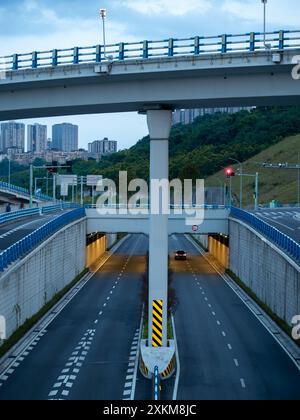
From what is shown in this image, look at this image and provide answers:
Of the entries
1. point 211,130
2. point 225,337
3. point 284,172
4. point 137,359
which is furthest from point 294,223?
point 211,130

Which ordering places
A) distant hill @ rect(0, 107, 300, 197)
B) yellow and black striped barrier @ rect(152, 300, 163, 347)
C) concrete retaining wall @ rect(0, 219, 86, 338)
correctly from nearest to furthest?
yellow and black striped barrier @ rect(152, 300, 163, 347) → concrete retaining wall @ rect(0, 219, 86, 338) → distant hill @ rect(0, 107, 300, 197)

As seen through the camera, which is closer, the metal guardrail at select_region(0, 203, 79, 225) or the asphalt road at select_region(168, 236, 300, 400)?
the asphalt road at select_region(168, 236, 300, 400)

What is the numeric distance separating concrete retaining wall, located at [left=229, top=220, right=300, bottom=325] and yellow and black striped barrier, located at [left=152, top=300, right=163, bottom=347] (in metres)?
9.65

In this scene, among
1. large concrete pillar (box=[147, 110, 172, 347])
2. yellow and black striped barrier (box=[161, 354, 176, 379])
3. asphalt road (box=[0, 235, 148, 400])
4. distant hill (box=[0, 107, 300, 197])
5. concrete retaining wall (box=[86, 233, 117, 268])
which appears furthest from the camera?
distant hill (box=[0, 107, 300, 197])

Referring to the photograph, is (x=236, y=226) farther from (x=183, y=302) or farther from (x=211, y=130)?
(x=211, y=130)

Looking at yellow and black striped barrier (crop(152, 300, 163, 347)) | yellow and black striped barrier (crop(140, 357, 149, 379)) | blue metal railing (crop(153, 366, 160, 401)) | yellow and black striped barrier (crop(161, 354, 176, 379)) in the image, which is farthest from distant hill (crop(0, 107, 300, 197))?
blue metal railing (crop(153, 366, 160, 401))

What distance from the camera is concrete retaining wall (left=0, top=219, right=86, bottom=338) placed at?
3267 cm

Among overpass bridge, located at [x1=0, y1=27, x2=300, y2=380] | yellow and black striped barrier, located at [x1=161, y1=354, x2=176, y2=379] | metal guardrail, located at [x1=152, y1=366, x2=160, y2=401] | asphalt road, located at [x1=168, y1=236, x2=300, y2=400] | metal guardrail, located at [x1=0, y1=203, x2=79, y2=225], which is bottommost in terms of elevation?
asphalt road, located at [x1=168, y1=236, x2=300, y2=400]

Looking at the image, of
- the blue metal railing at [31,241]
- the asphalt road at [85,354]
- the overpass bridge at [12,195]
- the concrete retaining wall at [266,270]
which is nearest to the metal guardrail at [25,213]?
the blue metal railing at [31,241]

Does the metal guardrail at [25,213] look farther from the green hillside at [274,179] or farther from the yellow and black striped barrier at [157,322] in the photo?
the green hillside at [274,179]

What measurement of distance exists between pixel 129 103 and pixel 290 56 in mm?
7275

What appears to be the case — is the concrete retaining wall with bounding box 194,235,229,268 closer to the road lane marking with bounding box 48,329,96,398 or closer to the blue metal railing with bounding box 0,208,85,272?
the blue metal railing with bounding box 0,208,85,272

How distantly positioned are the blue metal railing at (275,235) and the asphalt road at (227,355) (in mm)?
4969

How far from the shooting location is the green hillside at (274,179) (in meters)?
114
